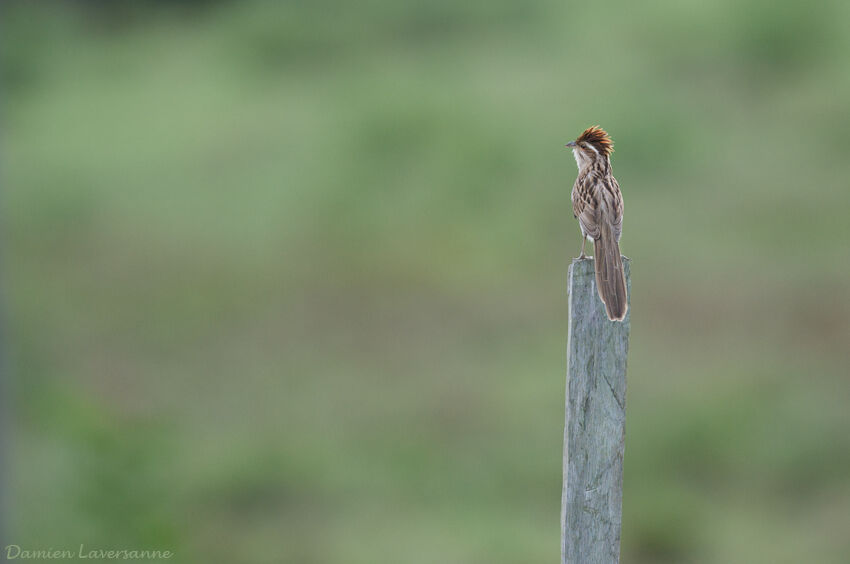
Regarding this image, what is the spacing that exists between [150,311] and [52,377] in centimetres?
243

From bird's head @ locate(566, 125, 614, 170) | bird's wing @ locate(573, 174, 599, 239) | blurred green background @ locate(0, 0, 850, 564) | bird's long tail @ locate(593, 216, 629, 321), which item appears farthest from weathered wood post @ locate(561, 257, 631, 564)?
blurred green background @ locate(0, 0, 850, 564)

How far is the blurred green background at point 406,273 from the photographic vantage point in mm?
12742

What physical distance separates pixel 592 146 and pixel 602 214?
1.08 m

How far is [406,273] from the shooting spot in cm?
1795

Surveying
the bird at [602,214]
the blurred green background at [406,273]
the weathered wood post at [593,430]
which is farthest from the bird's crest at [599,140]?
the blurred green background at [406,273]

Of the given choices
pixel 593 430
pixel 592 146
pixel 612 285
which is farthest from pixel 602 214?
pixel 593 430

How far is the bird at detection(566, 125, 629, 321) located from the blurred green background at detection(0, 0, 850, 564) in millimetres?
5735

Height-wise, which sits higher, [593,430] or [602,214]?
[602,214]

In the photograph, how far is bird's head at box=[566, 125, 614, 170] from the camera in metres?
7.43

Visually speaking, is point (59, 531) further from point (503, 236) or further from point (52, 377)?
point (503, 236)

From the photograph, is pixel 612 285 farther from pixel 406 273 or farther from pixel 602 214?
pixel 406 273

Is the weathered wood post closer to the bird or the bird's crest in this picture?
the bird

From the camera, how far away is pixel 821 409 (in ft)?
47.6

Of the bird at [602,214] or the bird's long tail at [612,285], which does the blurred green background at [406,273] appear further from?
the bird's long tail at [612,285]
